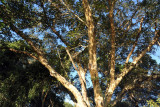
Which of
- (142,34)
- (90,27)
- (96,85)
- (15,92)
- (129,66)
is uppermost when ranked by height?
(15,92)

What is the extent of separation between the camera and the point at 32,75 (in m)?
10.9

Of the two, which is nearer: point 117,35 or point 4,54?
point 117,35

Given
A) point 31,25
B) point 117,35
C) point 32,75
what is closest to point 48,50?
point 31,25

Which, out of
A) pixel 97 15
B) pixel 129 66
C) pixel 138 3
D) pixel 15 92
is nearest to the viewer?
pixel 129 66

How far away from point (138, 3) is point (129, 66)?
4.14 metres

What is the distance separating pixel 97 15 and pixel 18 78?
322 inches

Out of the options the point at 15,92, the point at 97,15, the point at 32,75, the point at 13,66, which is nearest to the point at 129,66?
the point at 97,15

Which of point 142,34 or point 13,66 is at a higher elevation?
point 13,66

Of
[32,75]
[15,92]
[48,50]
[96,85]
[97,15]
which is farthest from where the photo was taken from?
[32,75]

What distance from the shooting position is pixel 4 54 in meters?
11.1

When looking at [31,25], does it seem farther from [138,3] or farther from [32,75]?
[138,3]

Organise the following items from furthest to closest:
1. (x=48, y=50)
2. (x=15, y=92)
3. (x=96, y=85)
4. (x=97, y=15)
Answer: (x=15, y=92) < (x=48, y=50) < (x=97, y=15) < (x=96, y=85)

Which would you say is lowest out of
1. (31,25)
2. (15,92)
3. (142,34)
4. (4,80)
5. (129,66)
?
(129,66)

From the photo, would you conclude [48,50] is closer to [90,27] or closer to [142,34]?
[90,27]
